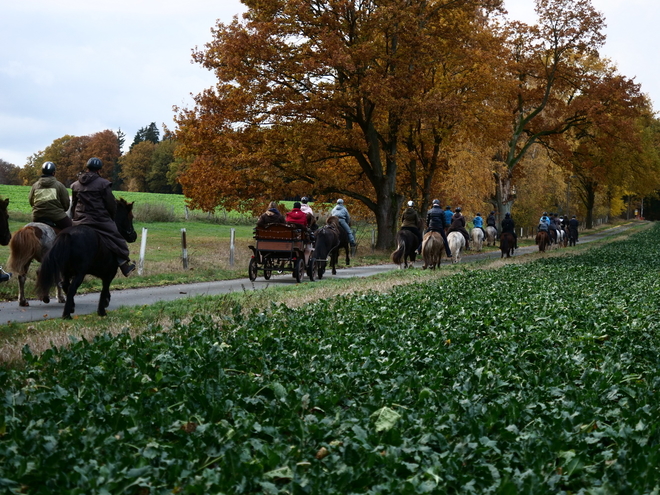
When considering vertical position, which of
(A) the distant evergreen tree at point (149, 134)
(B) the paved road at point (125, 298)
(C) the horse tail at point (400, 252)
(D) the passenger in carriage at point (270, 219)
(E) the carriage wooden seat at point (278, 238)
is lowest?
(B) the paved road at point (125, 298)

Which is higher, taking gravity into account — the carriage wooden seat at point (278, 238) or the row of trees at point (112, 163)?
the row of trees at point (112, 163)

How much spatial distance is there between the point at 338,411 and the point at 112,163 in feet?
372

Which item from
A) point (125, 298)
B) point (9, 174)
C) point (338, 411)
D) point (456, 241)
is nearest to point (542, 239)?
point (456, 241)

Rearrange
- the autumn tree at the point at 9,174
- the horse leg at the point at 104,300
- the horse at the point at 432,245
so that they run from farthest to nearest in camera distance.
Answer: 1. the autumn tree at the point at 9,174
2. the horse at the point at 432,245
3. the horse leg at the point at 104,300

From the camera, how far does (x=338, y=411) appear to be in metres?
5.28

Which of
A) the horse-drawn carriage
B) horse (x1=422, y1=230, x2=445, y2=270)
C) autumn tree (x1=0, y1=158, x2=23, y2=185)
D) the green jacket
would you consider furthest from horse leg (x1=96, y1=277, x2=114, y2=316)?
autumn tree (x1=0, y1=158, x2=23, y2=185)

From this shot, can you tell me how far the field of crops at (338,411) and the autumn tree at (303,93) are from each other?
61.1ft

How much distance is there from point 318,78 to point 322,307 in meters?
18.3

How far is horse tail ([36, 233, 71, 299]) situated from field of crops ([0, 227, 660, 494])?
7.57ft

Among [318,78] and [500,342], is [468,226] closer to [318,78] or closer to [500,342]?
[318,78]

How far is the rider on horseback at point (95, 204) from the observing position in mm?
10508

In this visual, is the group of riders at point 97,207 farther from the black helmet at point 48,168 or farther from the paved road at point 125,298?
the black helmet at point 48,168

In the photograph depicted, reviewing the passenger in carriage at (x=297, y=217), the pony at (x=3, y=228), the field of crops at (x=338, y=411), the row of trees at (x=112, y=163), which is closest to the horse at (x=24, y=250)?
the pony at (x=3, y=228)

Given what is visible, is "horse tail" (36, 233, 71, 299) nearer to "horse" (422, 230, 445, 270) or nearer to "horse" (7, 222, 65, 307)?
"horse" (7, 222, 65, 307)
